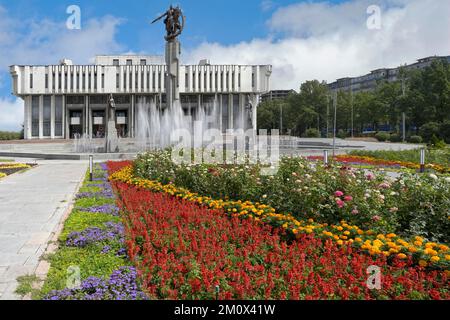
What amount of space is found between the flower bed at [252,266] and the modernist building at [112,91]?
56212 mm

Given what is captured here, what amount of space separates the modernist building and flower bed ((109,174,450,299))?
5621 cm

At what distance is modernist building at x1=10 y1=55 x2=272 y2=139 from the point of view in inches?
2437

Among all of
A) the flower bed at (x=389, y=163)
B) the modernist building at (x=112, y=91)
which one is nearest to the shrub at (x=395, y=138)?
the modernist building at (x=112, y=91)

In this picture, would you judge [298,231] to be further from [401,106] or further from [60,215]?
[401,106]

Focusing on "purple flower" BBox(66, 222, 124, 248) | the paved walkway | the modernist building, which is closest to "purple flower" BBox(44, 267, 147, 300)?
the paved walkway

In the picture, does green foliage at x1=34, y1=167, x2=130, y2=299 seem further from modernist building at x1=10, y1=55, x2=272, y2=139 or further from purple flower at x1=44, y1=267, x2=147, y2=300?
modernist building at x1=10, y1=55, x2=272, y2=139

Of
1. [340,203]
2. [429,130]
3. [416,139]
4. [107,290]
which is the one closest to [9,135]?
[416,139]

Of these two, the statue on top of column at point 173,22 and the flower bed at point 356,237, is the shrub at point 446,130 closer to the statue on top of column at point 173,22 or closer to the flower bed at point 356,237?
the statue on top of column at point 173,22

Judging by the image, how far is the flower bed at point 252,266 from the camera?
3.68 meters

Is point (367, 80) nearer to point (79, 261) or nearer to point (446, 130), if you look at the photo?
point (446, 130)

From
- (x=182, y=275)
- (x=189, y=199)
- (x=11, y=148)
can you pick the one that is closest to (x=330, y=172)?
(x=189, y=199)

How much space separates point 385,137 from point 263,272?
52.0 m
